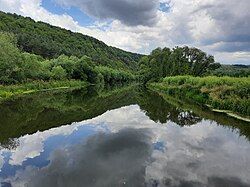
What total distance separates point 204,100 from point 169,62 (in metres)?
57.2

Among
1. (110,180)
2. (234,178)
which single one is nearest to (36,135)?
(110,180)

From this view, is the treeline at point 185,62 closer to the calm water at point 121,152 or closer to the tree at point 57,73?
the tree at point 57,73

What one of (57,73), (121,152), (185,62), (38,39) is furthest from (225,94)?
(38,39)

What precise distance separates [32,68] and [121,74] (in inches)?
3499

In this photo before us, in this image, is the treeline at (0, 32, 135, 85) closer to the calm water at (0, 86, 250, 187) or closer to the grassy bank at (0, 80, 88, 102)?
the grassy bank at (0, 80, 88, 102)

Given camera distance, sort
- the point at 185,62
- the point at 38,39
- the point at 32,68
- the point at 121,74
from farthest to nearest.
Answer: the point at 121,74 → the point at 38,39 → the point at 185,62 → the point at 32,68

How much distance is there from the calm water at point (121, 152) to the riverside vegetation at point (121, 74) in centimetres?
886

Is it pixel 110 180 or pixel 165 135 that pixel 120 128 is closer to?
pixel 165 135

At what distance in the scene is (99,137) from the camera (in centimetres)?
1889

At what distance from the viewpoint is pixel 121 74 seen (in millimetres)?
156875

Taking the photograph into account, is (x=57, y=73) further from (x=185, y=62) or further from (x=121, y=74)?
(x=121, y=74)

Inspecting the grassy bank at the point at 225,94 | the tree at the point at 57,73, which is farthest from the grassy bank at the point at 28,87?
the grassy bank at the point at 225,94

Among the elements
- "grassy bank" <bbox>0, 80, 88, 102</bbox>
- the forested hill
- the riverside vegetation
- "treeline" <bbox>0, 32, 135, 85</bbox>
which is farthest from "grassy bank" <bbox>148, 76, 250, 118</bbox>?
the forested hill

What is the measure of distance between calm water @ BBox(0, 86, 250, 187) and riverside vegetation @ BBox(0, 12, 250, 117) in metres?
8.86
